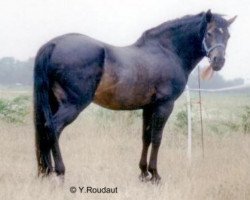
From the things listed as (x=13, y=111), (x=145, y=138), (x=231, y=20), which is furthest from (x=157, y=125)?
(x=13, y=111)

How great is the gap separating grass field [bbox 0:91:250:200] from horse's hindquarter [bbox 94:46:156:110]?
920 mm

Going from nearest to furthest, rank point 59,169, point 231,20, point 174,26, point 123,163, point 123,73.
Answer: point 59,169 → point 123,73 → point 231,20 → point 174,26 → point 123,163

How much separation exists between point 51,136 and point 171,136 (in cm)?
472

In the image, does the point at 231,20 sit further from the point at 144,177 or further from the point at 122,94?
the point at 144,177

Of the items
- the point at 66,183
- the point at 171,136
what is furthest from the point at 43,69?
the point at 171,136

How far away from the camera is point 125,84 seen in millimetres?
5172

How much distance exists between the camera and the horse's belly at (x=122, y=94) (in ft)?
16.6

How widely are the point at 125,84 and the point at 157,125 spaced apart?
0.76 m

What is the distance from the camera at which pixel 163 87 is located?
5535 millimetres

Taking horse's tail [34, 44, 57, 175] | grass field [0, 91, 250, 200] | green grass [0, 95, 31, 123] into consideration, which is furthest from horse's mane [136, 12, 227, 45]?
green grass [0, 95, 31, 123]

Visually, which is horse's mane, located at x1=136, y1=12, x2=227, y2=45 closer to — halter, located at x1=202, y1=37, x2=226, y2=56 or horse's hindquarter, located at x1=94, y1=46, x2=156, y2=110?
halter, located at x1=202, y1=37, x2=226, y2=56

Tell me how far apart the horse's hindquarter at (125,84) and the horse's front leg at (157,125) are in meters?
0.18

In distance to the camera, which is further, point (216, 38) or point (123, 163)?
point (123, 163)

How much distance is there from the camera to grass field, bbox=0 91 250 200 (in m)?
4.57
